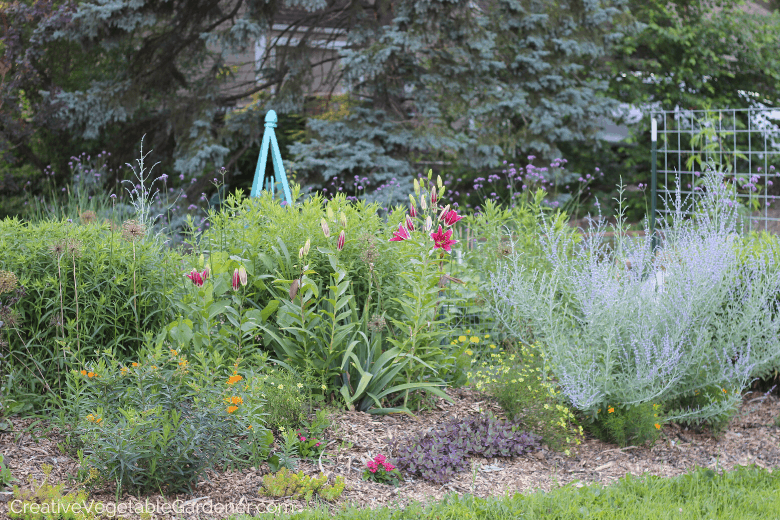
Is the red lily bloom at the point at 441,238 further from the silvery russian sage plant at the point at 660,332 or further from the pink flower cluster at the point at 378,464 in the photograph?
the pink flower cluster at the point at 378,464

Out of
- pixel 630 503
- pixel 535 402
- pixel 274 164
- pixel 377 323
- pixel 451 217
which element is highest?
pixel 274 164

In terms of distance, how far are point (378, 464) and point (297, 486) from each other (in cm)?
41

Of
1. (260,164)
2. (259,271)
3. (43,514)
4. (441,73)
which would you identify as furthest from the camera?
(441,73)

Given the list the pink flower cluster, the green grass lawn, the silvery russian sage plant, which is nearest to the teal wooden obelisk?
the silvery russian sage plant

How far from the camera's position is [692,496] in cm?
304

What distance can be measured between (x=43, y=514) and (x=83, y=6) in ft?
22.8

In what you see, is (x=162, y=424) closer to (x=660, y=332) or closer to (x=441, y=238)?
(x=441, y=238)

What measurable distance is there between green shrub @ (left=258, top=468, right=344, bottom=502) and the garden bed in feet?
0.14

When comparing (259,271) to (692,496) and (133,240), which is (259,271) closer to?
(133,240)

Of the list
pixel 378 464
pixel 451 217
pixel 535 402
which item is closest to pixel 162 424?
pixel 378 464

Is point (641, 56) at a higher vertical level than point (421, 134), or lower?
higher

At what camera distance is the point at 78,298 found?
3410mm

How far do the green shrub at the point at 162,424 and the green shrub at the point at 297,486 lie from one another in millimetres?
176

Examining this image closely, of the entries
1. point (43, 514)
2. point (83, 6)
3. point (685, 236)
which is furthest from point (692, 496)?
point (83, 6)
